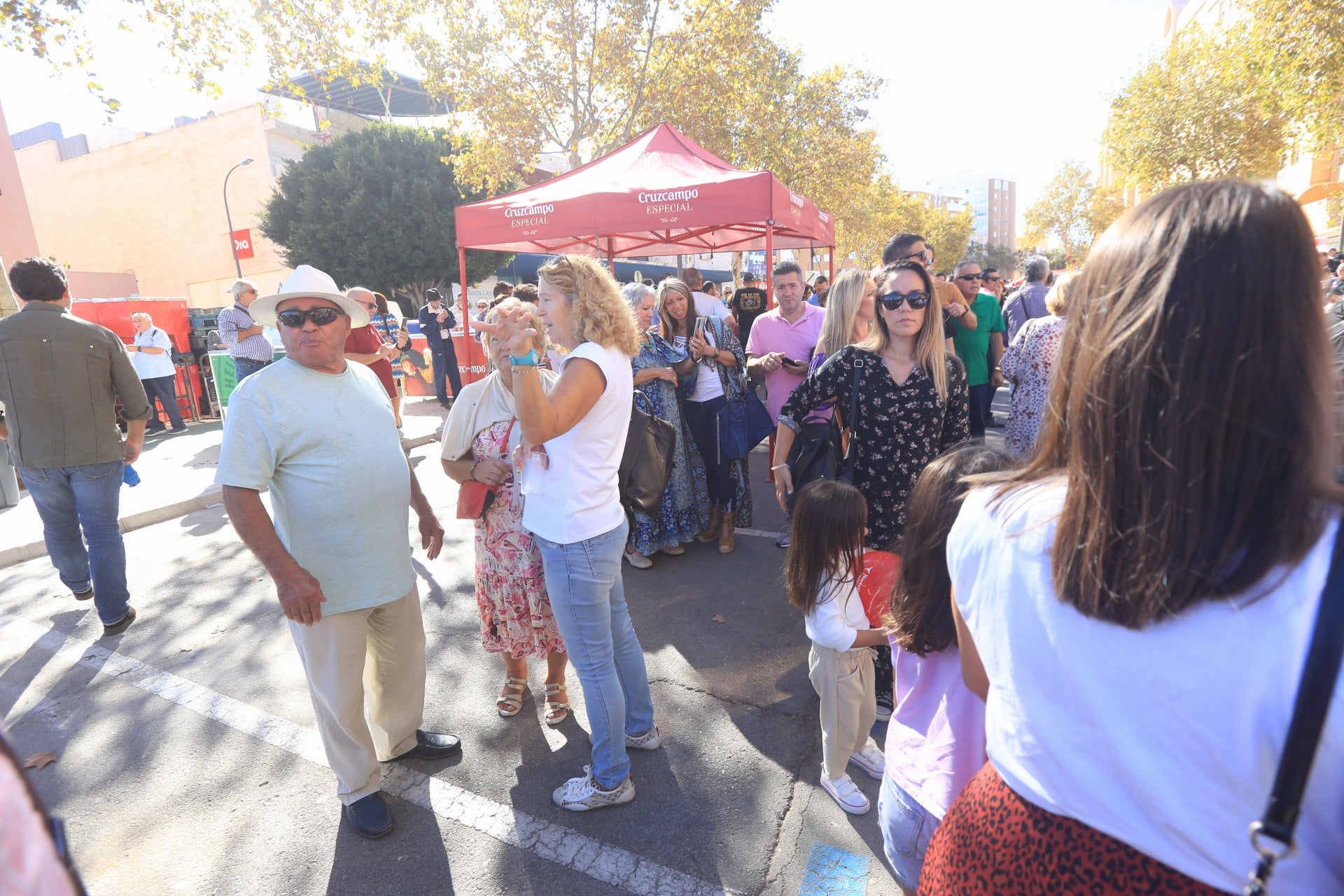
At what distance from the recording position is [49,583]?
4.81 metres

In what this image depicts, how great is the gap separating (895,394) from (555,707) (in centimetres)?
198

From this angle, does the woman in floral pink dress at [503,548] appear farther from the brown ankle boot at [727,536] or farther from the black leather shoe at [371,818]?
the brown ankle boot at [727,536]

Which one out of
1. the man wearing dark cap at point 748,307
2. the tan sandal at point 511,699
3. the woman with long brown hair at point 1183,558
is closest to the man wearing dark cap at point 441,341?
the man wearing dark cap at point 748,307

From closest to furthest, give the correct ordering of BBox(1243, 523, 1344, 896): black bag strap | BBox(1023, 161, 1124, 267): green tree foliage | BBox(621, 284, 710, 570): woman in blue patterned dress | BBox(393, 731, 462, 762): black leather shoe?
BBox(1243, 523, 1344, 896): black bag strap
BBox(393, 731, 462, 762): black leather shoe
BBox(621, 284, 710, 570): woman in blue patterned dress
BBox(1023, 161, 1124, 267): green tree foliage

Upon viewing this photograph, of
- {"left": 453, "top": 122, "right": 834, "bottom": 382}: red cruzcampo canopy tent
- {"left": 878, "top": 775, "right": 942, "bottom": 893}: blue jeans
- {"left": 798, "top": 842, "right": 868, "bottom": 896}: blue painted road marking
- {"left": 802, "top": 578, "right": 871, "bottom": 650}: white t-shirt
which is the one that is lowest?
{"left": 798, "top": 842, "right": 868, "bottom": 896}: blue painted road marking

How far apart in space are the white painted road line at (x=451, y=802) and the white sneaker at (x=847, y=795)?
52 cm

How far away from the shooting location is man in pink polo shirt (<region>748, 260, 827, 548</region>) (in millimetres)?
4754

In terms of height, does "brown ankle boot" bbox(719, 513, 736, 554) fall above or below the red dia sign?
below

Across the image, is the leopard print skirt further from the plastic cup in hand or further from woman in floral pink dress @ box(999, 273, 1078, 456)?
woman in floral pink dress @ box(999, 273, 1078, 456)

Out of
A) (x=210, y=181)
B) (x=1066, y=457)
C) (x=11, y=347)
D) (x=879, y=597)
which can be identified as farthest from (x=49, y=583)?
(x=210, y=181)

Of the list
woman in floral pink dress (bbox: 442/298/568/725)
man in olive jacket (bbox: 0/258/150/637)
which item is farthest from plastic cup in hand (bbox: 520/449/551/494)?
man in olive jacket (bbox: 0/258/150/637)

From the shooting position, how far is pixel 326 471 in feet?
7.37

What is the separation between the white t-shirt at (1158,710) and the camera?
0.67 metres

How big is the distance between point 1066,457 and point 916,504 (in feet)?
2.46
